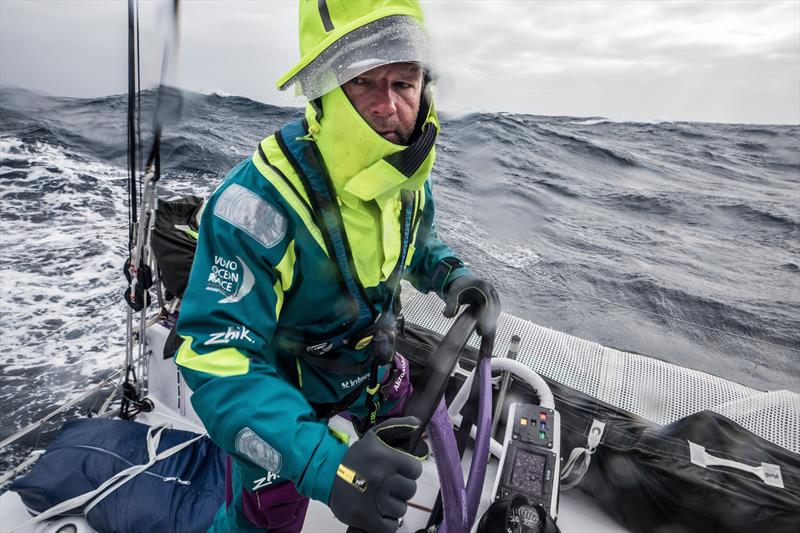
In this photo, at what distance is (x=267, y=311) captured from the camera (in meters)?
0.93

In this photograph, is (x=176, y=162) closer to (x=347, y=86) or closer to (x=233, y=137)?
(x=233, y=137)

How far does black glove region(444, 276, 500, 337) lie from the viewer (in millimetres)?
1259

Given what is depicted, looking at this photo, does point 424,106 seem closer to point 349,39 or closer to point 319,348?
point 349,39

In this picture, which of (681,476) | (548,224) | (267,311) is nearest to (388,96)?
(267,311)

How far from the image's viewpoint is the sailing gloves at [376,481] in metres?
0.75

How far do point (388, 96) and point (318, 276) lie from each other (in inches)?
17.9

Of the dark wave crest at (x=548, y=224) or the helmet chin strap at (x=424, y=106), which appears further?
the dark wave crest at (x=548, y=224)

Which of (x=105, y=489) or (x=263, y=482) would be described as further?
(x=105, y=489)

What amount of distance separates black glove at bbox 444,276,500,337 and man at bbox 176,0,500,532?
12 millimetres

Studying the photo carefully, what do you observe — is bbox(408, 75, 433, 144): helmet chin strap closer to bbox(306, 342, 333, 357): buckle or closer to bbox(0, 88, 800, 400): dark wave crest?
bbox(0, 88, 800, 400): dark wave crest

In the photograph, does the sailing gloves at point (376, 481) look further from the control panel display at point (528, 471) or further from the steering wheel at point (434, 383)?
the control panel display at point (528, 471)

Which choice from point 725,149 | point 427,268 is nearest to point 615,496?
point 427,268

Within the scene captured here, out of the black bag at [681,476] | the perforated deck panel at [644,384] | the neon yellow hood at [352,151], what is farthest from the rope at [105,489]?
the black bag at [681,476]

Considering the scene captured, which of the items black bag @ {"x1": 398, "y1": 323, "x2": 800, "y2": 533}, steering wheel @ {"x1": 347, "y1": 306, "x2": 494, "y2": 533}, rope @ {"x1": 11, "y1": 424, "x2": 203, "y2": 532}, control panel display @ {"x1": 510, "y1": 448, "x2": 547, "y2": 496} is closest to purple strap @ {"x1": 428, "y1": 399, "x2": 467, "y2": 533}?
steering wheel @ {"x1": 347, "y1": 306, "x2": 494, "y2": 533}
